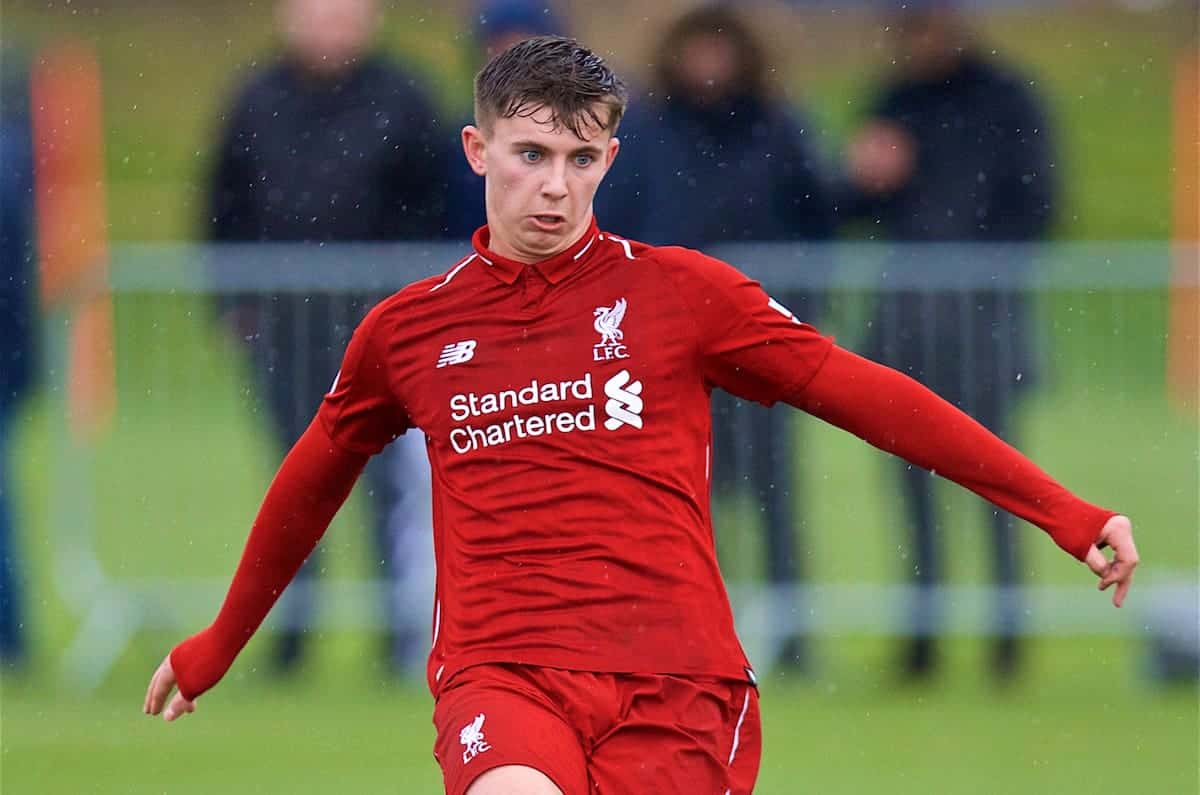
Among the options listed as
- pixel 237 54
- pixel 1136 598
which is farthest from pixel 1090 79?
pixel 1136 598

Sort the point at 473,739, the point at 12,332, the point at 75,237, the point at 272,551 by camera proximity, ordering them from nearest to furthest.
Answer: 1. the point at 473,739
2. the point at 272,551
3. the point at 12,332
4. the point at 75,237

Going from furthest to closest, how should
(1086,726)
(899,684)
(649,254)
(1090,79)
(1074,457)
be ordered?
1. (1090,79)
2. (1074,457)
3. (899,684)
4. (1086,726)
5. (649,254)

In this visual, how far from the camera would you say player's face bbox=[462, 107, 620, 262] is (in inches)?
190

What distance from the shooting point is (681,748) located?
458 cm

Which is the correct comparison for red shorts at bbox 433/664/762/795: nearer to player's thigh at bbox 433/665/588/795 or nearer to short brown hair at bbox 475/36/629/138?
player's thigh at bbox 433/665/588/795

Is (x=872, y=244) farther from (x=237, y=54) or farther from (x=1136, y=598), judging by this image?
(x=237, y=54)

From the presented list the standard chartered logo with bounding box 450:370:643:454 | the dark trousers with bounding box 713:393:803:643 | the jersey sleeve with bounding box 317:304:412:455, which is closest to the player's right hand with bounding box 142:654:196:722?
the jersey sleeve with bounding box 317:304:412:455

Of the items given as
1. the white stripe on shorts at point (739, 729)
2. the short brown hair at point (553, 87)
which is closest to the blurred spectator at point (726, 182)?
the short brown hair at point (553, 87)

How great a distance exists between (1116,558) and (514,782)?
1.27m

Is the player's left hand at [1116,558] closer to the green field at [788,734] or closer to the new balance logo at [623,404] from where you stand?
the new balance logo at [623,404]

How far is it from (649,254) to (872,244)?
445 cm

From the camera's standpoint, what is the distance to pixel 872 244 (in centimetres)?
930

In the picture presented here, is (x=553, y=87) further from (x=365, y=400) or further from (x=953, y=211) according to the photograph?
(x=953, y=211)

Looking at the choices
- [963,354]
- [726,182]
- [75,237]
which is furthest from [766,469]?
[75,237]
